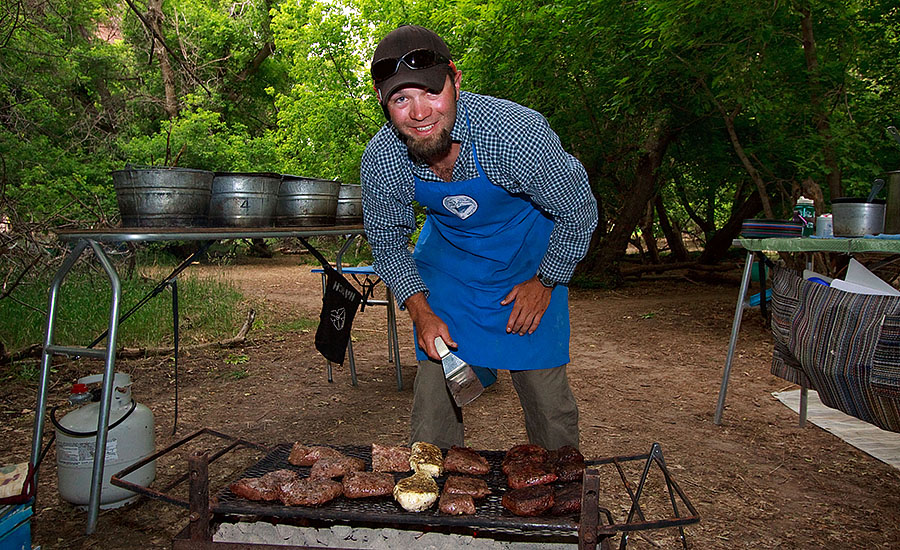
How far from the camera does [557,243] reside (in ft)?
8.06

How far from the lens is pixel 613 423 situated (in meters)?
4.37

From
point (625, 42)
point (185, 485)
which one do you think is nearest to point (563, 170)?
point (185, 485)

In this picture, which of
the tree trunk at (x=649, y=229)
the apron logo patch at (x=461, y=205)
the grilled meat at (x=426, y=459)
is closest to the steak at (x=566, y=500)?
the grilled meat at (x=426, y=459)

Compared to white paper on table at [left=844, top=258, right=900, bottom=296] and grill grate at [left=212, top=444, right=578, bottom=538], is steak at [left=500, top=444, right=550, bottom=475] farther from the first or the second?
white paper on table at [left=844, top=258, right=900, bottom=296]

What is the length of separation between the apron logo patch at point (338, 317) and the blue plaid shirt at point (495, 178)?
179 centimetres

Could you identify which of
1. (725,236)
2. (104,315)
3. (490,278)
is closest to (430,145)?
(490,278)

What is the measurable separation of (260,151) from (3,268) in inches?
443

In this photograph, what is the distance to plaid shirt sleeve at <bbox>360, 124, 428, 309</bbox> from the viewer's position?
2453mm

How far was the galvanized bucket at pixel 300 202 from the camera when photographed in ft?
12.5

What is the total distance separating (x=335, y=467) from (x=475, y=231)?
3.58ft

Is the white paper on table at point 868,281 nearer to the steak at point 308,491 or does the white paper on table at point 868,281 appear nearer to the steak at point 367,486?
the steak at point 367,486

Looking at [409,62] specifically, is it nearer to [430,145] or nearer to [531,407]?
[430,145]

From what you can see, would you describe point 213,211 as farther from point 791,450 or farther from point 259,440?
point 791,450

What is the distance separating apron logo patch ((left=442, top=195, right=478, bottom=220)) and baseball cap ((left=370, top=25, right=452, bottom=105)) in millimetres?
442
